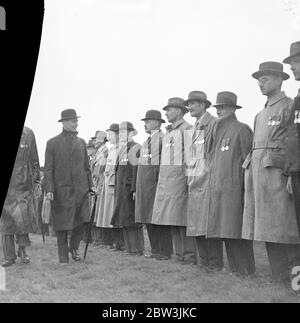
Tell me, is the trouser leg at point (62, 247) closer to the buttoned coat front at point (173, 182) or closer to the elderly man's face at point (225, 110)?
the buttoned coat front at point (173, 182)

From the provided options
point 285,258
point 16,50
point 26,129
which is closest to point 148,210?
point 26,129

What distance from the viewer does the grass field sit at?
520 centimetres

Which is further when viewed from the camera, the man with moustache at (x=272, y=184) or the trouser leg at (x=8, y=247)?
the trouser leg at (x=8, y=247)

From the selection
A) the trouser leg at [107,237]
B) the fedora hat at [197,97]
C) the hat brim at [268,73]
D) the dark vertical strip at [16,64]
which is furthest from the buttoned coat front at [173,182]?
the dark vertical strip at [16,64]

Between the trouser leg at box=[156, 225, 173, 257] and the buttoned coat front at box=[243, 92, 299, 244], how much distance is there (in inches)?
99.1

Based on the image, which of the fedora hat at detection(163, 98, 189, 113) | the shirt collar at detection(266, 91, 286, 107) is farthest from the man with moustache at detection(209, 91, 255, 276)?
the fedora hat at detection(163, 98, 189, 113)

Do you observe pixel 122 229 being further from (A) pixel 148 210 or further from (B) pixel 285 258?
(B) pixel 285 258

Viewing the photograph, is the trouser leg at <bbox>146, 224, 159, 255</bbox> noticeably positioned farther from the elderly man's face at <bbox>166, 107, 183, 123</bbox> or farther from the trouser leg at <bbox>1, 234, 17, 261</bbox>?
the trouser leg at <bbox>1, 234, 17, 261</bbox>

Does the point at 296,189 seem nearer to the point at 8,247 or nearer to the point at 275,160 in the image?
the point at 275,160

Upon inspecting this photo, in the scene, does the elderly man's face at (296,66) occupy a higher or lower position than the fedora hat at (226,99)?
higher

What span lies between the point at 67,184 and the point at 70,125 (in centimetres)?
93

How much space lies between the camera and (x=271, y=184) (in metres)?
5.87

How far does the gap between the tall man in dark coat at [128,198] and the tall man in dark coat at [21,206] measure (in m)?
1.72

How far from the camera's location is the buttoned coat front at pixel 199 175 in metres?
7.11
